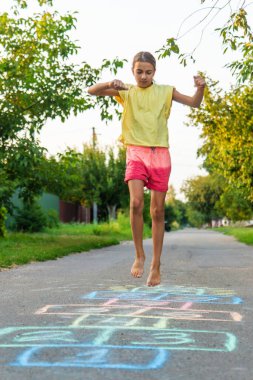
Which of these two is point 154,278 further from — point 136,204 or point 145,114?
point 145,114

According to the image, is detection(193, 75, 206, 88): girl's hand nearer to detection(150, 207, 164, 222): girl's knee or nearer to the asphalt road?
detection(150, 207, 164, 222): girl's knee

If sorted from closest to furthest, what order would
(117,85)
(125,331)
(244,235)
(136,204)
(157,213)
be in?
(125,331) → (117,85) → (136,204) → (157,213) → (244,235)

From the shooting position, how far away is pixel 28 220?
1064 inches

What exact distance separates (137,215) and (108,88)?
4.28ft

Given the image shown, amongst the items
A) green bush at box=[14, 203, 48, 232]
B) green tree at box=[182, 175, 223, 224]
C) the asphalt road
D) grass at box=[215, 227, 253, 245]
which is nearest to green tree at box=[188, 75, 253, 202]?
grass at box=[215, 227, 253, 245]

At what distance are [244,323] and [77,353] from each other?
168cm

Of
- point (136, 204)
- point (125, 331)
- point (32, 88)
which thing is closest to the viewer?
point (125, 331)

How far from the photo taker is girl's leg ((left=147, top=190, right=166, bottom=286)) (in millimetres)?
5957

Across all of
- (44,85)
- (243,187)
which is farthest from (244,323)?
(243,187)

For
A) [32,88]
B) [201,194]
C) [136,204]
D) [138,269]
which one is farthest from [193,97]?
[201,194]

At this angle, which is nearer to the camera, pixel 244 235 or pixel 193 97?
pixel 193 97

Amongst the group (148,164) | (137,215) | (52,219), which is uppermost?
(52,219)

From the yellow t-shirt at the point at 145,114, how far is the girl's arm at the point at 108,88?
0.08 meters

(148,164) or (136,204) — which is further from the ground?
(148,164)
